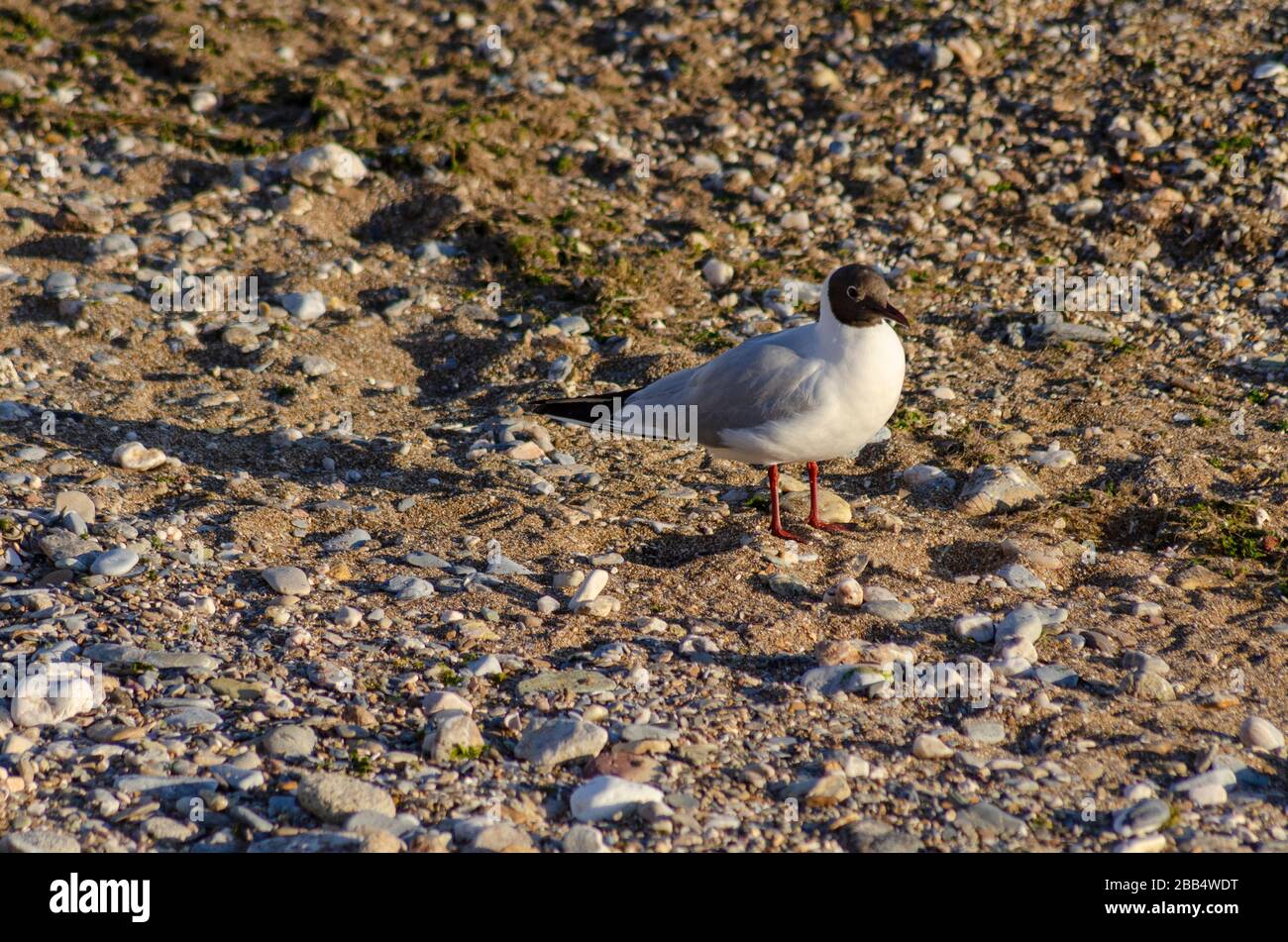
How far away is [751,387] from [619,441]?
1367 mm

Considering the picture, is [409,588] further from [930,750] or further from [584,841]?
[930,750]

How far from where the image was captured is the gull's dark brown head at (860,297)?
18.4 feet

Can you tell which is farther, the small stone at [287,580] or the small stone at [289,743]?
Answer: the small stone at [287,580]

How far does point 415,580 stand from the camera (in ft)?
17.2

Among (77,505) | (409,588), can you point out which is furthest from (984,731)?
(77,505)

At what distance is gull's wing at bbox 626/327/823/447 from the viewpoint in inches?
226

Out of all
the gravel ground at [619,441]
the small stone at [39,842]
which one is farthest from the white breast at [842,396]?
the small stone at [39,842]

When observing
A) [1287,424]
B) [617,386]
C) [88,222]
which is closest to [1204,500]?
[1287,424]

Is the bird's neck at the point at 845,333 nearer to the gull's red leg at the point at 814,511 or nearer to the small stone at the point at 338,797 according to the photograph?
the gull's red leg at the point at 814,511

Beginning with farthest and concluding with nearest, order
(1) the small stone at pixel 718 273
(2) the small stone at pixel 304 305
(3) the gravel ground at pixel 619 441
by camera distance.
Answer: (1) the small stone at pixel 718 273 → (2) the small stone at pixel 304 305 → (3) the gravel ground at pixel 619 441

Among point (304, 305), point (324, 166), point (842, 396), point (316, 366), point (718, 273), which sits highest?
point (324, 166)

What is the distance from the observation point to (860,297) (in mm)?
5633

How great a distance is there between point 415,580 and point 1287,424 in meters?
4.93
